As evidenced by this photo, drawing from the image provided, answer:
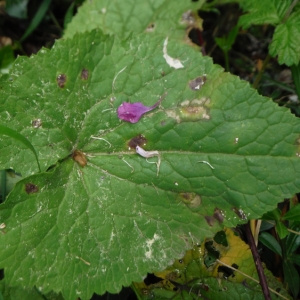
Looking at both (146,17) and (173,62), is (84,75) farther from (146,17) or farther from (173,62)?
(146,17)

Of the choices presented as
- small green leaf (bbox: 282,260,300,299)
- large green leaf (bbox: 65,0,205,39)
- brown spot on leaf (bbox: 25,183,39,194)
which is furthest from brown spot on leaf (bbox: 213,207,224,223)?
large green leaf (bbox: 65,0,205,39)

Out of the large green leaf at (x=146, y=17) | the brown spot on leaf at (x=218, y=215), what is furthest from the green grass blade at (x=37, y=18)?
the brown spot on leaf at (x=218, y=215)

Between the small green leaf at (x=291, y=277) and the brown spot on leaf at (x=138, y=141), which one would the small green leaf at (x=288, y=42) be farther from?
the small green leaf at (x=291, y=277)

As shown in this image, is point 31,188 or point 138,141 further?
point 138,141

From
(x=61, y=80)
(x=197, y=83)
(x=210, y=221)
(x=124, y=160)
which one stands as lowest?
(x=210, y=221)

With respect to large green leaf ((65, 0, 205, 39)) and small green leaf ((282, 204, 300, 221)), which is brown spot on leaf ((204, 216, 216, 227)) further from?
large green leaf ((65, 0, 205, 39))

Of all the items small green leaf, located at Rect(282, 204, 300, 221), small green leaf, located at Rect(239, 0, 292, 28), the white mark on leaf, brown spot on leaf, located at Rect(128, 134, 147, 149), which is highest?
the white mark on leaf

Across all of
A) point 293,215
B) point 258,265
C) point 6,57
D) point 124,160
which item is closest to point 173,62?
point 124,160
